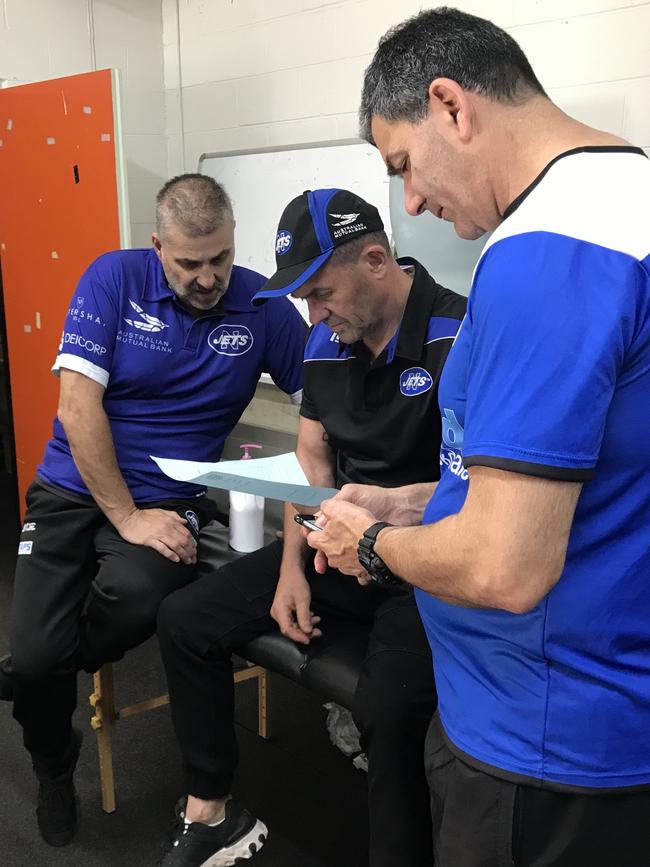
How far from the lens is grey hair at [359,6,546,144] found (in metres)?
0.80

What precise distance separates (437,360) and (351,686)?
2.06 ft

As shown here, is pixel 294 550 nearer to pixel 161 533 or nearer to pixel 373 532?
pixel 161 533

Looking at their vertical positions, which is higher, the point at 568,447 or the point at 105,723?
the point at 568,447

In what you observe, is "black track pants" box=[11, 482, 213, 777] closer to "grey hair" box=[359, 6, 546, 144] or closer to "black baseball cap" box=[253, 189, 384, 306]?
"black baseball cap" box=[253, 189, 384, 306]

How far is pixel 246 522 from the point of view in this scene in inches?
76.8

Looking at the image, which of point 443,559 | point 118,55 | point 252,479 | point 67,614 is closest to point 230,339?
point 67,614

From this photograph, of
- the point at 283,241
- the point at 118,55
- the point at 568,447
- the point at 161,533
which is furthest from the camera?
the point at 118,55

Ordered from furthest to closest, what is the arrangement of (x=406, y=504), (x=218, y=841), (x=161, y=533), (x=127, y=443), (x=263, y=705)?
(x=263, y=705) < (x=127, y=443) < (x=161, y=533) < (x=218, y=841) < (x=406, y=504)

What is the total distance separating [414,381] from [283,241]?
365 millimetres

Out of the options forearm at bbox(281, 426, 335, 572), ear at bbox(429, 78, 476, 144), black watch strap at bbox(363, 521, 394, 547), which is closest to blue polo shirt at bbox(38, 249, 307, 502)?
forearm at bbox(281, 426, 335, 572)

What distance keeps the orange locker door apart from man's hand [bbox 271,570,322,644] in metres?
1.55

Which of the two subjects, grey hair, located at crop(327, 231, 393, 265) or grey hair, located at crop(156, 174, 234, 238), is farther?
grey hair, located at crop(156, 174, 234, 238)

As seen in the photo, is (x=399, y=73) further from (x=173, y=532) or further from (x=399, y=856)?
(x=173, y=532)

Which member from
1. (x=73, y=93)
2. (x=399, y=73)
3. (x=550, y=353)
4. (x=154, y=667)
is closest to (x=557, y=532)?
(x=550, y=353)
